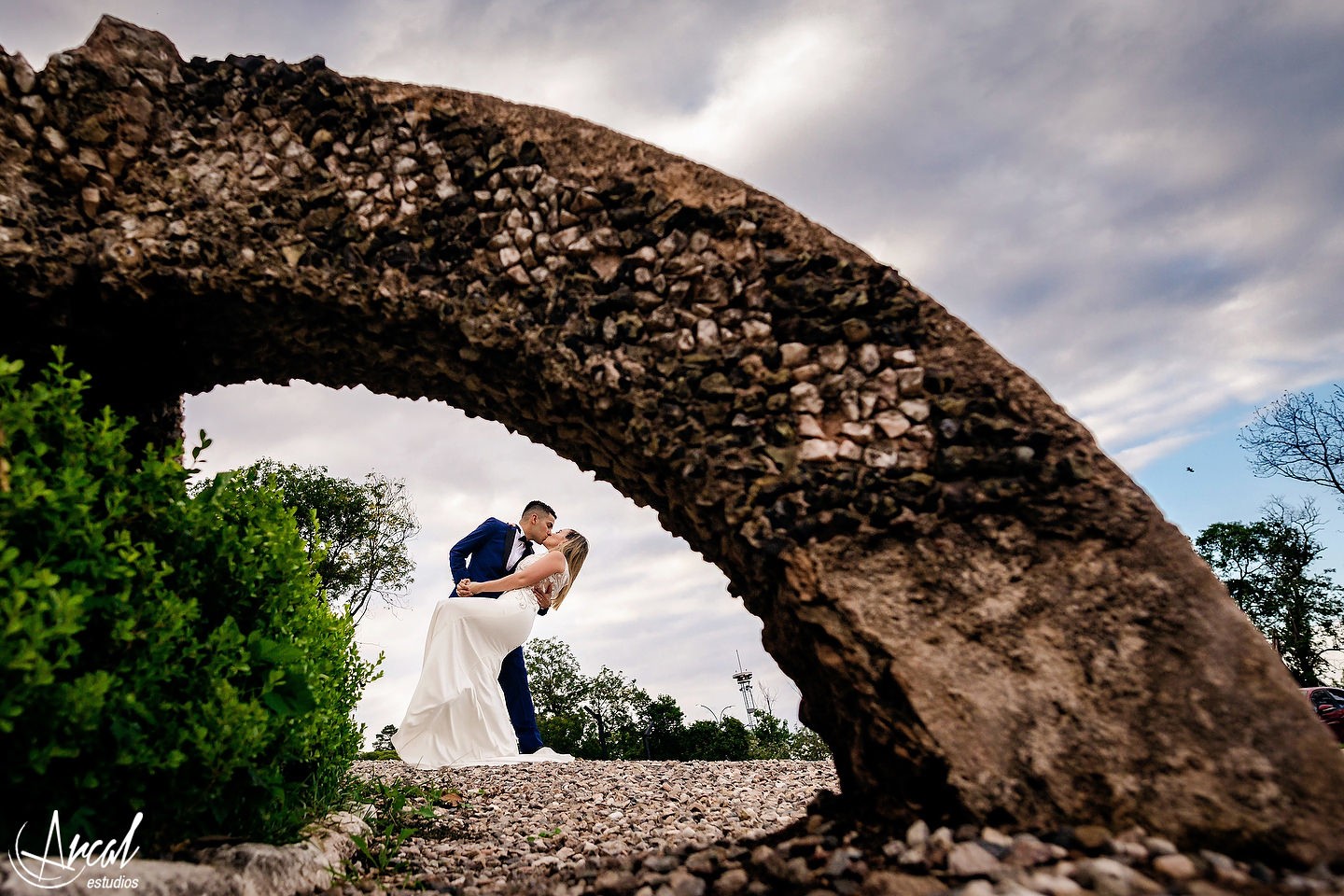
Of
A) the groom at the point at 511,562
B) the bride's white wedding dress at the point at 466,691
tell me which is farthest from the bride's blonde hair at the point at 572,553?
the bride's white wedding dress at the point at 466,691

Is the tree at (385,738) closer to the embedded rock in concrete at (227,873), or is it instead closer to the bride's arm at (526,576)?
the bride's arm at (526,576)

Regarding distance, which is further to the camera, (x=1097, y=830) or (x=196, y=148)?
(x=196, y=148)

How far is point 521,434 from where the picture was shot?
4.12 m

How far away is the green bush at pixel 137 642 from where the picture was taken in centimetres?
260

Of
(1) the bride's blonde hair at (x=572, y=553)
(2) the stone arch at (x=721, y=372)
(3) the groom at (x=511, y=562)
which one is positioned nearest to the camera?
(2) the stone arch at (x=721, y=372)

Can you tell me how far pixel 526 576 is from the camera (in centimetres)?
833

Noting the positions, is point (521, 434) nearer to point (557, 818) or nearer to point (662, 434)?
point (662, 434)

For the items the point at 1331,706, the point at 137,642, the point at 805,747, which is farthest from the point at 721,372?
the point at 1331,706

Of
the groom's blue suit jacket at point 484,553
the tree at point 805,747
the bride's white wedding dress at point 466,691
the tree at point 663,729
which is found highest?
the groom's blue suit jacket at point 484,553

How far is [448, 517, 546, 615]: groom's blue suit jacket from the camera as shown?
8703mm

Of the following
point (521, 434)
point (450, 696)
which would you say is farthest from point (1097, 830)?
point (450, 696)

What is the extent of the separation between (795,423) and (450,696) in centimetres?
579

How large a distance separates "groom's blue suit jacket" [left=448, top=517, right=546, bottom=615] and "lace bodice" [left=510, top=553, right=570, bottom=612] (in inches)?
9.8

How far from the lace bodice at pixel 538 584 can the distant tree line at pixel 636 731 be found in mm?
2890
